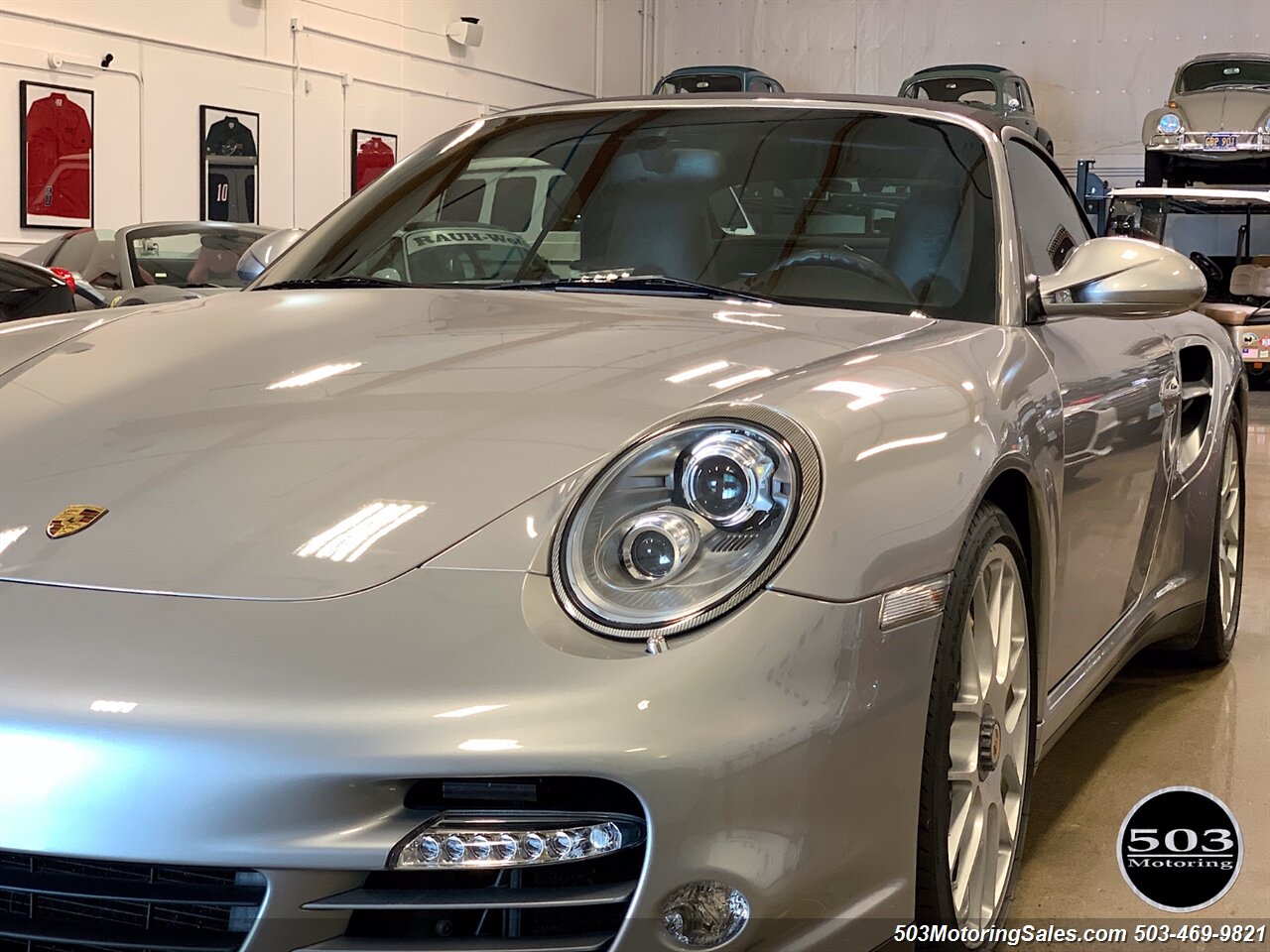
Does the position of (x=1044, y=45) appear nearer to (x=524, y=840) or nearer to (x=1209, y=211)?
(x=1209, y=211)

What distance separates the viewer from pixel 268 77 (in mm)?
13898

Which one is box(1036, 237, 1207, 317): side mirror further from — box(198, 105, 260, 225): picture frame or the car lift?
the car lift

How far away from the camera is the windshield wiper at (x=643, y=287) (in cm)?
224

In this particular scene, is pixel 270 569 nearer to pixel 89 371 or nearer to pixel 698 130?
pixel 89 371

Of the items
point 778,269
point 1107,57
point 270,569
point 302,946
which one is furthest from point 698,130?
point 1107,57

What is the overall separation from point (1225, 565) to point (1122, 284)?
58.5 inches

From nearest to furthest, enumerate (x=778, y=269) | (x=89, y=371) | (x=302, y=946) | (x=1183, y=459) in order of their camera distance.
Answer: (x=302, y=946)
(x=89, y=371)
(x=778, y=269)
(x=1183, y=459)

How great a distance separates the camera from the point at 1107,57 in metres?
19.2

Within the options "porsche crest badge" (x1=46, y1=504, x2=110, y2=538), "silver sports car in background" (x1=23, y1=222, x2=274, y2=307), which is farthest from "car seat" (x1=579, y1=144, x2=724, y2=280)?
"silver sports car in background" (x1=23, y1=222, x2=274, y2=307)

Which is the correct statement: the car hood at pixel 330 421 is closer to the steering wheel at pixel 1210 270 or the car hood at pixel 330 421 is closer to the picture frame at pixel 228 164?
the steering wheel at pixel 1210 270

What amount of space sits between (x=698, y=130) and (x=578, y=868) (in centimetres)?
155

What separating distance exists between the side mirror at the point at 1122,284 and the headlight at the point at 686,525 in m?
0.94

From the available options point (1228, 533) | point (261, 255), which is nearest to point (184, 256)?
point (261, 255)

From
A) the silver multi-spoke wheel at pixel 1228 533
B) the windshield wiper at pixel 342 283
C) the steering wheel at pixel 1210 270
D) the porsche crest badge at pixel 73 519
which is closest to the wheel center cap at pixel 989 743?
the porsche crest badge at pixel 73 519
